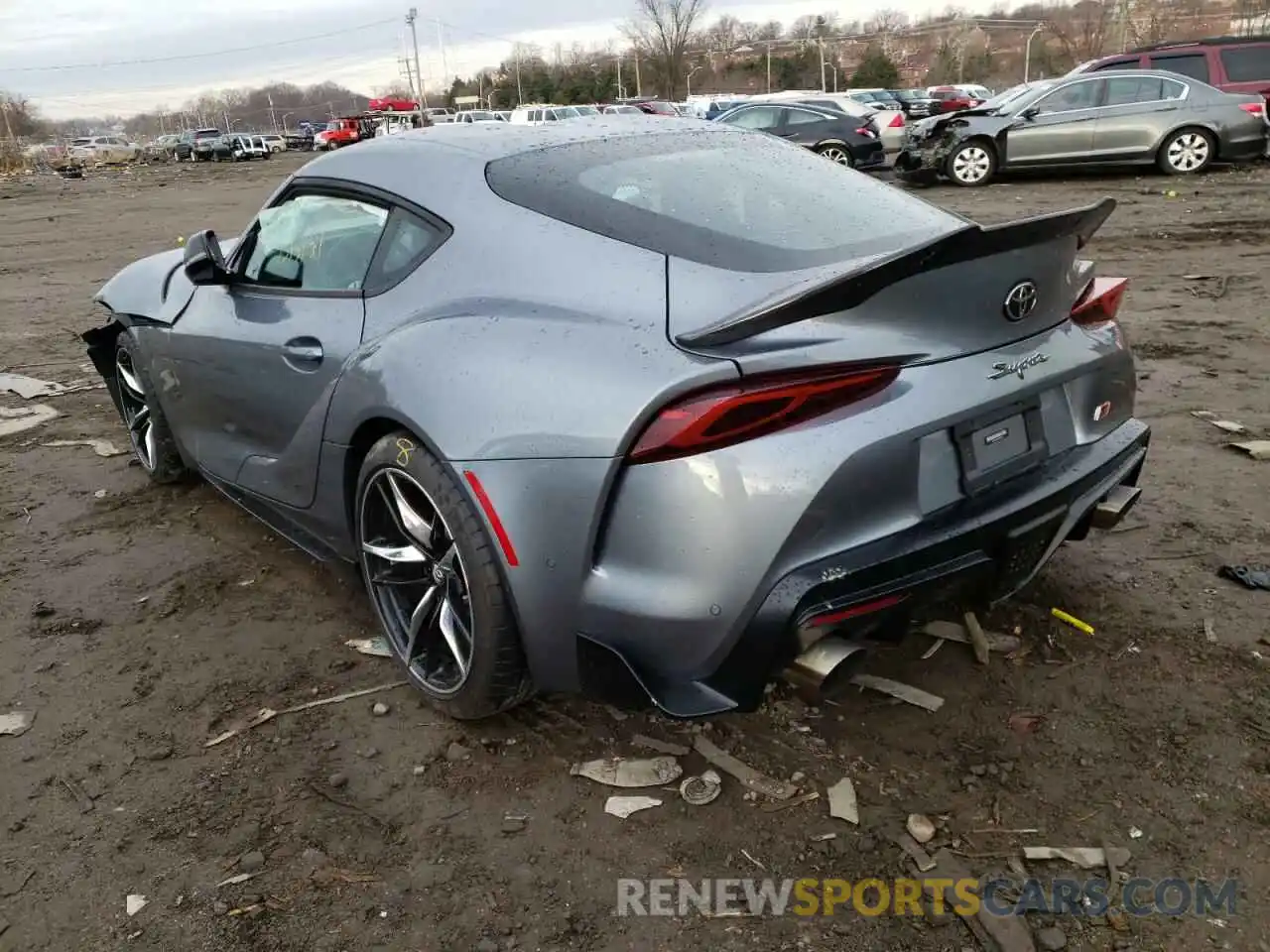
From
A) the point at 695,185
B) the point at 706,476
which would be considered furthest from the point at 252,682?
the point at 695,185

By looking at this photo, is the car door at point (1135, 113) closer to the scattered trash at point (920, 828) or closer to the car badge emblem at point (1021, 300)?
the car badge emblem at point (1021, 300)

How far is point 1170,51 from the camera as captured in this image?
14242 mm

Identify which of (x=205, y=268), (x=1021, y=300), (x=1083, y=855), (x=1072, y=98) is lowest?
(x=1083, y=855)

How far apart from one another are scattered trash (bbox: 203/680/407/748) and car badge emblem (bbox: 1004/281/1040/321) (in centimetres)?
202

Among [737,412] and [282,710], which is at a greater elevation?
[737,412]

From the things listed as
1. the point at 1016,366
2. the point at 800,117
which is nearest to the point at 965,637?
the point at 1016,366

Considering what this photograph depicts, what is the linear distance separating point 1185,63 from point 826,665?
1583 centimetres

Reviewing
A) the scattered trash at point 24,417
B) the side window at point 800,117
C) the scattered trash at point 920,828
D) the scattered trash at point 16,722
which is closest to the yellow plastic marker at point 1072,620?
the scattered trash at point 920,828

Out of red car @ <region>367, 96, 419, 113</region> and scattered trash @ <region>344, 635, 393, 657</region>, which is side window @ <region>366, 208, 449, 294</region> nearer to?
scattered trash @ <region>344, 635, 393, 657</region>

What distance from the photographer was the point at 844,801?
2.30m

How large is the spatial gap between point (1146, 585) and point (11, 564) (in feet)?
14.1

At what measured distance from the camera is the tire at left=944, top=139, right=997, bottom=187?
46.5 ft

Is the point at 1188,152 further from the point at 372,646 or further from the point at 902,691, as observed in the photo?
the point at 372,646

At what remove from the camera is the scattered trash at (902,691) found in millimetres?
2645
